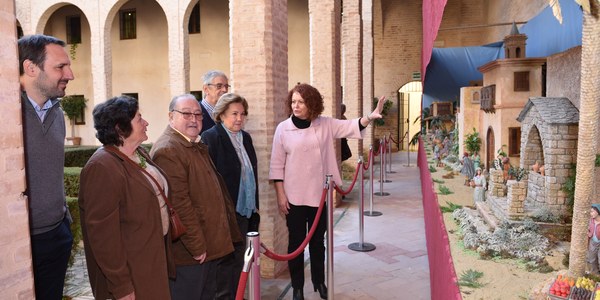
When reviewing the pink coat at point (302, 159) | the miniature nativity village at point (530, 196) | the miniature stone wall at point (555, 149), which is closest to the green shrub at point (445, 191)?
the miniature nativity village at point (530, 196)

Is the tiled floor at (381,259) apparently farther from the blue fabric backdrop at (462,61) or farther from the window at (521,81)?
the blue fabric backdrop at (462,61)

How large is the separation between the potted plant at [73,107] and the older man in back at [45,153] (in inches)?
728

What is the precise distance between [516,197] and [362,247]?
226 cm

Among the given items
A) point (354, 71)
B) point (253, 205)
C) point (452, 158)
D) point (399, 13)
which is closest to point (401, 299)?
point (253, 205)

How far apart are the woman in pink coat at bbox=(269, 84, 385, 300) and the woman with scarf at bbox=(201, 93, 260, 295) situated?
419 millimetres

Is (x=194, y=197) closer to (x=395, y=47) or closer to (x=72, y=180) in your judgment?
(x=72, y=180)

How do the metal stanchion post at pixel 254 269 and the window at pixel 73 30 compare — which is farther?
the window at pixel 73 30

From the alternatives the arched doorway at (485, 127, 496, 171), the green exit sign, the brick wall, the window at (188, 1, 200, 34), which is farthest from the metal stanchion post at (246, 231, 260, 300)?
the green exit sign

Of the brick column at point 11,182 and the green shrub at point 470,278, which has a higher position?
the brick column at point 11,182

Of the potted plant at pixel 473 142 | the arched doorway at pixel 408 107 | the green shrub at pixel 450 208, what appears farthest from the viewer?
the arched doorway at pixel 408 107

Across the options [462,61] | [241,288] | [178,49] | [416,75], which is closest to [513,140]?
[241,288]

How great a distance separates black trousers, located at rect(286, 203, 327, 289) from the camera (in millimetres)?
3852

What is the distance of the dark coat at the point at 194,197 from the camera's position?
265cm

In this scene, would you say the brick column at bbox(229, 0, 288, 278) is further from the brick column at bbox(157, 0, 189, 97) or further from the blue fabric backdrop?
the brick column at bbox(157, 0, 189, 97)
